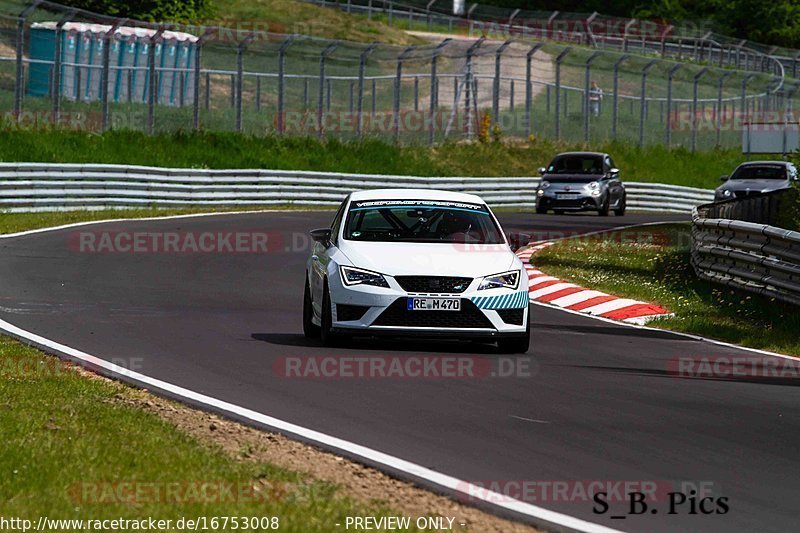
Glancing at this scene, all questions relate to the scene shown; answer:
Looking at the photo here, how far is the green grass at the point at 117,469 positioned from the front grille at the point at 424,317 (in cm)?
329

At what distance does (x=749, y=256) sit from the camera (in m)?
18.2

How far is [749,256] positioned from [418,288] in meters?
6.60

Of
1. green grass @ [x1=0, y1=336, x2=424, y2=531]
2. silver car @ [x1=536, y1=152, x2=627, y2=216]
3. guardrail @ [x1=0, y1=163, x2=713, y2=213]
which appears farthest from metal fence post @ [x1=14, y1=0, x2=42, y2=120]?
green grass @ [x1=0, y1=336, x2=424, y2=531]

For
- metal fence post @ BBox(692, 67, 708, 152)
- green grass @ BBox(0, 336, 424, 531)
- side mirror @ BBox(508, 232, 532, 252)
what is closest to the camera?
green grass @ BBox(0, 336, 424, 531)

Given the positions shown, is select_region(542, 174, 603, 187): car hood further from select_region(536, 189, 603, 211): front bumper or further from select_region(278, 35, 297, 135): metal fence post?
select_region(278, 35, 297, 135): metal fence post

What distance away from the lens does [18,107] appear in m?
35.2

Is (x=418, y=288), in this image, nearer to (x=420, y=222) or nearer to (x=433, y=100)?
(x=420, y=222)

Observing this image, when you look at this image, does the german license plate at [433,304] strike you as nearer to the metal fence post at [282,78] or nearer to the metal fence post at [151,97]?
the metal fence post at [151,97]

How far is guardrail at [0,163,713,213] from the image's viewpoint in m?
30.9

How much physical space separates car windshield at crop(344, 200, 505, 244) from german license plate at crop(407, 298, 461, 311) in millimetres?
1034

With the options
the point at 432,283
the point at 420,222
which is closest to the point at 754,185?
the point at 420,222

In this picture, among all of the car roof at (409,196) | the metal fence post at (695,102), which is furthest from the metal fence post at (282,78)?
the car roof at (409,196)

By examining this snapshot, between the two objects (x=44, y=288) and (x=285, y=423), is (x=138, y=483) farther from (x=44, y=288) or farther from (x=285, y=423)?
(x=44, y=288)

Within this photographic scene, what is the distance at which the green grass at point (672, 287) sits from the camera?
629 inches
